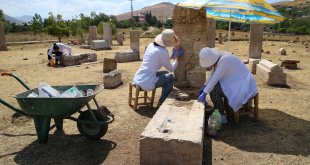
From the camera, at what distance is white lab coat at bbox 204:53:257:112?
482 centimetres

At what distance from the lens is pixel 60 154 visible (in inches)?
163

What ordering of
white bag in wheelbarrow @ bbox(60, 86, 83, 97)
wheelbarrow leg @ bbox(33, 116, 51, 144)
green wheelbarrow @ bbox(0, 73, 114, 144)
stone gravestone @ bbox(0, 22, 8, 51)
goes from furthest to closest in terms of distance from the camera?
stone gravestone @ bbox(0, 22, 8, 51) → white bag in wheelbarrow @ bbox(60, 86, 83, 97) → wheelbarrow leg @ bbox(33, 116, 51, 144) → green wheelbarrow @ bbox(0, 73, 114, 144)

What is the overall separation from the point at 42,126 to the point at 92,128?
0.71 m

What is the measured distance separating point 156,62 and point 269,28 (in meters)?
42.6

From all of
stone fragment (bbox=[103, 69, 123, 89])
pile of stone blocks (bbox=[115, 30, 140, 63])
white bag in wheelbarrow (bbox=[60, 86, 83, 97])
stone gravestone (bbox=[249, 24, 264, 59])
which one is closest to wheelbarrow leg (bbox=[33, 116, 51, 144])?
white bag in wheelbarrow (bbox=[60, 86, 83, 97])

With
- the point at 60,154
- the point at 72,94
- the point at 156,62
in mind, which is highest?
the point at 156,62

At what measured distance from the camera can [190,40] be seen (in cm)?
705

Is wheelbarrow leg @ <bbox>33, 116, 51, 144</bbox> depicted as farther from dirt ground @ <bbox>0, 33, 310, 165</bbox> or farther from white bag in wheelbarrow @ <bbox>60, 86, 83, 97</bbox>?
white bag in wheelbarrow @ <bbox>60, 86, 83, 97</bbox>

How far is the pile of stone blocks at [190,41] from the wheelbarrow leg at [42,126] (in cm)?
379

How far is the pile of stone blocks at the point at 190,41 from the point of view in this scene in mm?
6875

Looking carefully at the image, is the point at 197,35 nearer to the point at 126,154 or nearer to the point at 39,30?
the point at 126,154

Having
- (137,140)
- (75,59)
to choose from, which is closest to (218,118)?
(137,140)

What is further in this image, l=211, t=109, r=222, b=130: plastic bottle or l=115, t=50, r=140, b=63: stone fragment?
l=115, t=50, r=140, b=63: stone fragment

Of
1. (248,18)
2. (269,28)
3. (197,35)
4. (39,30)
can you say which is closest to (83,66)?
(197,35)
